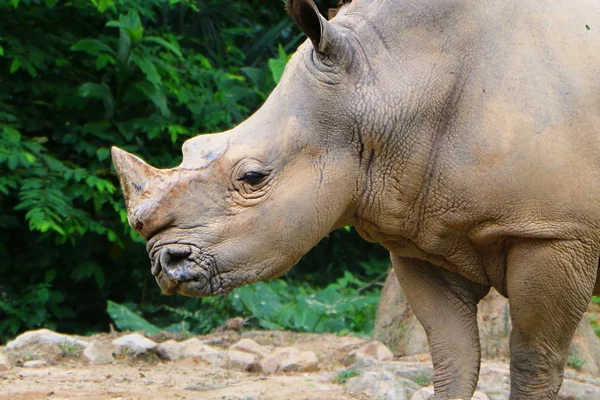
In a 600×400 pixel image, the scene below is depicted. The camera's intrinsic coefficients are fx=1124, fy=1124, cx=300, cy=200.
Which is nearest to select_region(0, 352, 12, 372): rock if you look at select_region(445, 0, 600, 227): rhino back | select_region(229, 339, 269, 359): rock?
select_region(229, 339, 269, 359): rock

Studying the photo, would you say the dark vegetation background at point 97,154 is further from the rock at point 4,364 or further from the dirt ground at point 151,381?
the rock at point 4,364

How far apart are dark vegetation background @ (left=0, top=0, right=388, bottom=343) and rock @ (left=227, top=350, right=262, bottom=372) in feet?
5.54

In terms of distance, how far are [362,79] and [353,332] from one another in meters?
4.89

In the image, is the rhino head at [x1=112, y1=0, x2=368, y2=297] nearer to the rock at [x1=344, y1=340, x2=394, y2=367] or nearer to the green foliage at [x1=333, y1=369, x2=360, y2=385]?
the green foliage at [x1=333, y1=369, x2=360, y2=385]

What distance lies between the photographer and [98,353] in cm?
721

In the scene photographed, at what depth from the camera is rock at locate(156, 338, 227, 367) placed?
7.24m

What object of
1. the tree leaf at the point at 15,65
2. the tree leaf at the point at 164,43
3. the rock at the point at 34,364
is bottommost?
the rock at the point at 34,364

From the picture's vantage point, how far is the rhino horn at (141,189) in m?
4.16

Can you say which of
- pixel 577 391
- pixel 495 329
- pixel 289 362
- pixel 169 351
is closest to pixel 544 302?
pixel 577 391

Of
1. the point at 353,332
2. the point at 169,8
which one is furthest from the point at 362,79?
the point at 169,8

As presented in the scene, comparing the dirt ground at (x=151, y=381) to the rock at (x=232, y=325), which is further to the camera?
the rock at (x=232, y=325)

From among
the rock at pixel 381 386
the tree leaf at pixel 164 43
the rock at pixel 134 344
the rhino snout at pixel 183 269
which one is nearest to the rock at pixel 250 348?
the rock at pixel 134 344

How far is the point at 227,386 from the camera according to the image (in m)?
6.32

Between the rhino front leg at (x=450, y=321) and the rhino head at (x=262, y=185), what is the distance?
0.78 metres
